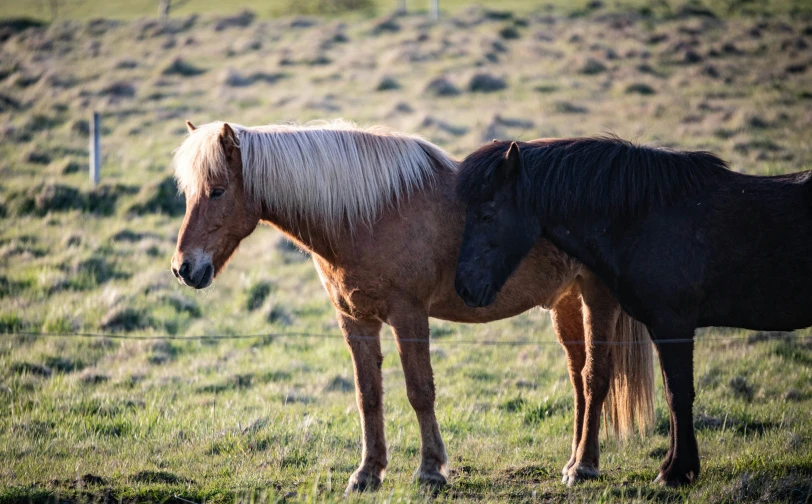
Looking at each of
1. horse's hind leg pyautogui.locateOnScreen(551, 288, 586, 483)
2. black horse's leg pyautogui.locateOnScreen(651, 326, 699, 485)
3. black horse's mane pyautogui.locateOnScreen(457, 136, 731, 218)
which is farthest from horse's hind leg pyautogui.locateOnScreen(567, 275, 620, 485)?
black horse's mane pyautogui.locateOnScreen(457, 136, 731, 218)

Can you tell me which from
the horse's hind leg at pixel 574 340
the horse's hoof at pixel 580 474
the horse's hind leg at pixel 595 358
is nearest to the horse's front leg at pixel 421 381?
the horse's hoof at pixel 580 474

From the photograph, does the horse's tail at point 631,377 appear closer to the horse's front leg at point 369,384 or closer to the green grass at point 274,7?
the horse's front leg at point 369,384

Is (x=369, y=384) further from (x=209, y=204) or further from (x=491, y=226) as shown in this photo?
(x=209, y=204)

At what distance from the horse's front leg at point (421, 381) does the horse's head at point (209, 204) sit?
1274mm

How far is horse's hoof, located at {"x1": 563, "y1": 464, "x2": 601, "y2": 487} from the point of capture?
17.5 ft

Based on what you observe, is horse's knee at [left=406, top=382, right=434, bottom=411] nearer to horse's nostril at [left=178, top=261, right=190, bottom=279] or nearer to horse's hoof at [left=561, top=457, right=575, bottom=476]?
horse's hoof at [left=561, top=457, right=575, bottom=476]

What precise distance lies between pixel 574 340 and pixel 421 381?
159cm

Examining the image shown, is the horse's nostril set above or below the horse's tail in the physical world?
above

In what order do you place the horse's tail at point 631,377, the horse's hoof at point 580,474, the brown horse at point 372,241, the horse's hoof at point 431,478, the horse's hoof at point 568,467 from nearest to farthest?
the brown horse at point 372,241 < the horse's hoof at point 431,478 < the horse's hoof at point 580,474 < the horse's hoof at point 568,467 < the horse's tail at point 631,377

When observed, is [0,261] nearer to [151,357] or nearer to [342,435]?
[151,357]

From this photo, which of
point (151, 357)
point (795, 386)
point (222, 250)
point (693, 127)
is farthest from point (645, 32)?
point (222, 250)

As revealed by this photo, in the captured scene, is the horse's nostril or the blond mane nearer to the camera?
the horse's nostril

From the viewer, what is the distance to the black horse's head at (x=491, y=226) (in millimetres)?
4930

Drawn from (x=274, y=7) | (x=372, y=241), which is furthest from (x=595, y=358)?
(x=274, y=7)
